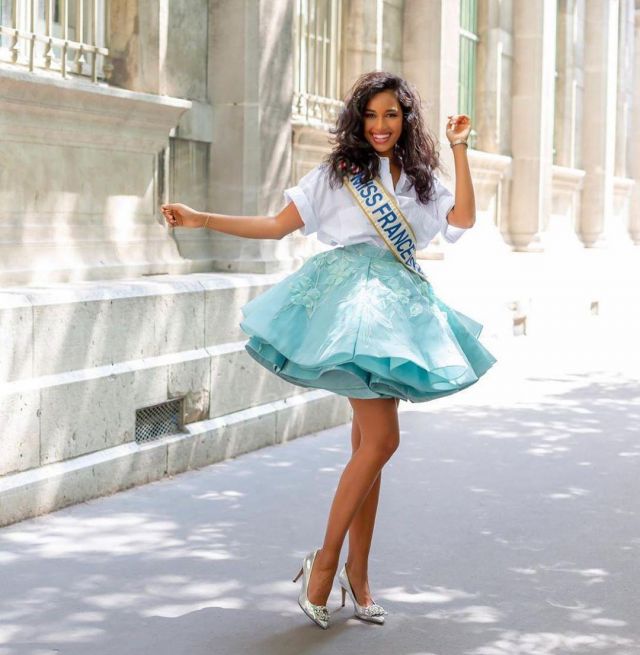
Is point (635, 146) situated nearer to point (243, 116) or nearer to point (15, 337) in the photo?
point (243, 116)

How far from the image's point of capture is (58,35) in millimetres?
7230

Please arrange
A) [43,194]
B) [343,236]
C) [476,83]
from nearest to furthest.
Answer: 1. [343,236]
2. [43,194]
3. [476,83]

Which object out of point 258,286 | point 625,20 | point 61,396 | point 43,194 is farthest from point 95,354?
point 625,20

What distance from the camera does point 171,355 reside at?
6969 mm

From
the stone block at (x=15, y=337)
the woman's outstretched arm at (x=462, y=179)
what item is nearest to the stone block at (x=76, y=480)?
the stone block at (x=15, y=337)

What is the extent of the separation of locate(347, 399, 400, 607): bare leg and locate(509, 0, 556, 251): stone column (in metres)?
11.2

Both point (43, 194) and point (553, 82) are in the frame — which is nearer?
point (43, 194)

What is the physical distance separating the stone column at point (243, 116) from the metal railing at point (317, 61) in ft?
3.58

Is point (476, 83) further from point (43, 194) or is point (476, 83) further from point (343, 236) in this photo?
point (343, 236)

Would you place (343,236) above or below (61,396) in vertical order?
above

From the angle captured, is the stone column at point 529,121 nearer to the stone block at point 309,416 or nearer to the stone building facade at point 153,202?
the stone building facade at point 153,202

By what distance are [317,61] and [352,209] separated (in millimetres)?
6201

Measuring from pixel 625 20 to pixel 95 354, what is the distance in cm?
1801

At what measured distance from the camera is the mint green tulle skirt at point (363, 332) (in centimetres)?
423
